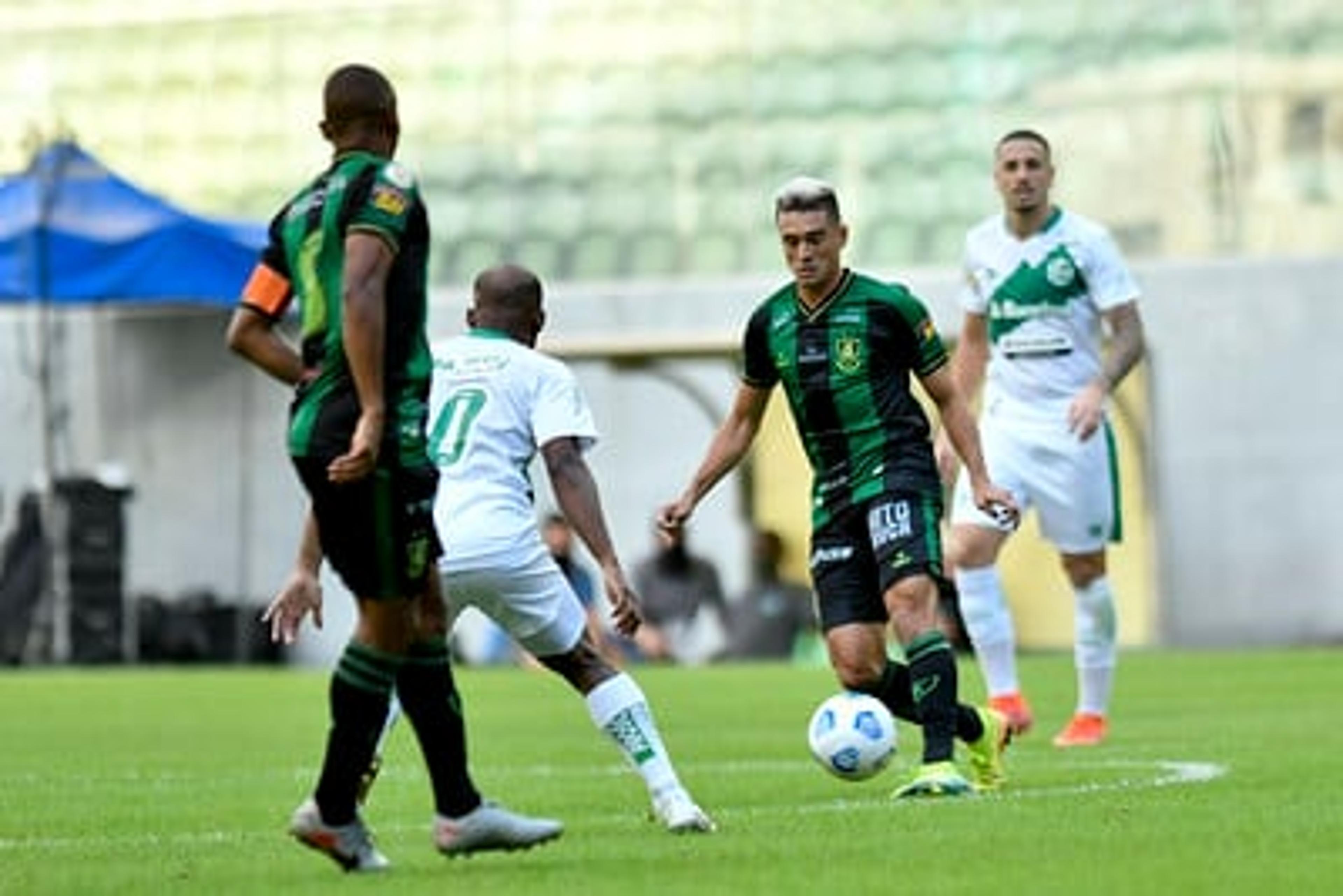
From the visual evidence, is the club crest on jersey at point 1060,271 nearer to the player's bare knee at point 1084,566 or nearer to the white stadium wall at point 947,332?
the player's bare knee at point 1084,566

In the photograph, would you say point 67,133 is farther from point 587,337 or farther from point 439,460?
point 439,460

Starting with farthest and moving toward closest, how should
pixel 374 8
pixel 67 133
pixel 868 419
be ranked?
1. pixel 374 8
2. pixel 67 133
3. pixel 868 419

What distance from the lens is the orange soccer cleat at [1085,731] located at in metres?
16.5

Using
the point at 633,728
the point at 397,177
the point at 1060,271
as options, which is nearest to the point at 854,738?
the point at 633,728

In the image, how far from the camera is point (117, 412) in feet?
123

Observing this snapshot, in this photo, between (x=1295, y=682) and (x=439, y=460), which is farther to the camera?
(x=1295, y=682)

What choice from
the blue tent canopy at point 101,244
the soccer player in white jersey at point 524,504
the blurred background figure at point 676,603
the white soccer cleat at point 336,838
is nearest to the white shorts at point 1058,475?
the soccer player in white jersey at point 524,504

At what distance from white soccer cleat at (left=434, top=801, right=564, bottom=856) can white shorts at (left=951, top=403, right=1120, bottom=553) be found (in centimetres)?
666

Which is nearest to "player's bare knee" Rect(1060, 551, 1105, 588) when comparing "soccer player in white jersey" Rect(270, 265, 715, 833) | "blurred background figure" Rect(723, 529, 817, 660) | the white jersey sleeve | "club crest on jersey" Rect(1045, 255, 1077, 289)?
"club crest on jersey" Rect(1045, 255, 1077, 289)

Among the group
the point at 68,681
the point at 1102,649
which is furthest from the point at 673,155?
the point at 1102,649

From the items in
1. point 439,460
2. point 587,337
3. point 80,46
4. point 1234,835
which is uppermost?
point 80,46

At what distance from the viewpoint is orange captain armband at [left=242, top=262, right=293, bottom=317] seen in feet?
33.0

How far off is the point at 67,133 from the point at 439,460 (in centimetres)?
2203

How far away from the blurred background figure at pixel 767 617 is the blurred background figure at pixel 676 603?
128mm
